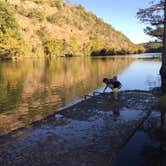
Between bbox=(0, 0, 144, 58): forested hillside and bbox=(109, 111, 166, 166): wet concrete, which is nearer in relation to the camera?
bbox=(109, 111, 166, 166): wet concrete

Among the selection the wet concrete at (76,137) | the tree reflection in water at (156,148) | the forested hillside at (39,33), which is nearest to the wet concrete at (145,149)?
the tree reflection in water at (156,148)

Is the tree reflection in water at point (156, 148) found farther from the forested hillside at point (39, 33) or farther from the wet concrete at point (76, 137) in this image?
the forested hillside at point (39, 33)

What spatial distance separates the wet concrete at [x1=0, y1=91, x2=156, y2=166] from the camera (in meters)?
8.66

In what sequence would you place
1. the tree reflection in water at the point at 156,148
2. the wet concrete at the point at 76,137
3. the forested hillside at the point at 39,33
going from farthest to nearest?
the forested hillside at the point at 39,33
the tree reflection in water at the point at 156,148
the wet concrete at the point at 76,137

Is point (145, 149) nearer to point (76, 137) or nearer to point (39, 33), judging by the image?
point (76, 137)

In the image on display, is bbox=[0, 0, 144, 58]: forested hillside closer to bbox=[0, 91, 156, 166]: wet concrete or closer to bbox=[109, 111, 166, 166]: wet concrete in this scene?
bbox=[0, 91, 156, 166]: wet concrete

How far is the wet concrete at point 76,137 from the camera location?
28.4ft

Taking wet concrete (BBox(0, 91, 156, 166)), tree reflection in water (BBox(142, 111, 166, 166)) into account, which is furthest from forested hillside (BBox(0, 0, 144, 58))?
tree reflection in water (BBox(142, 111, 166, 166))

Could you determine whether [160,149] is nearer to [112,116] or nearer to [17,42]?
[112,116]

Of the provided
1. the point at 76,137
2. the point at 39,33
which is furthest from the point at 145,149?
the point at 39,33

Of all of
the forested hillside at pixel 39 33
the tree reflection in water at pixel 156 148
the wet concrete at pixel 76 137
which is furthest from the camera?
the forested hillside at pixel 39 33

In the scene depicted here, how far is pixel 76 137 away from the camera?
34.8 feet

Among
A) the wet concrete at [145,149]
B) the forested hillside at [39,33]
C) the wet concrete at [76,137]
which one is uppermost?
the forested hillside at [39,33]

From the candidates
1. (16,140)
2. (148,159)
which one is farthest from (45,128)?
(148,159)
